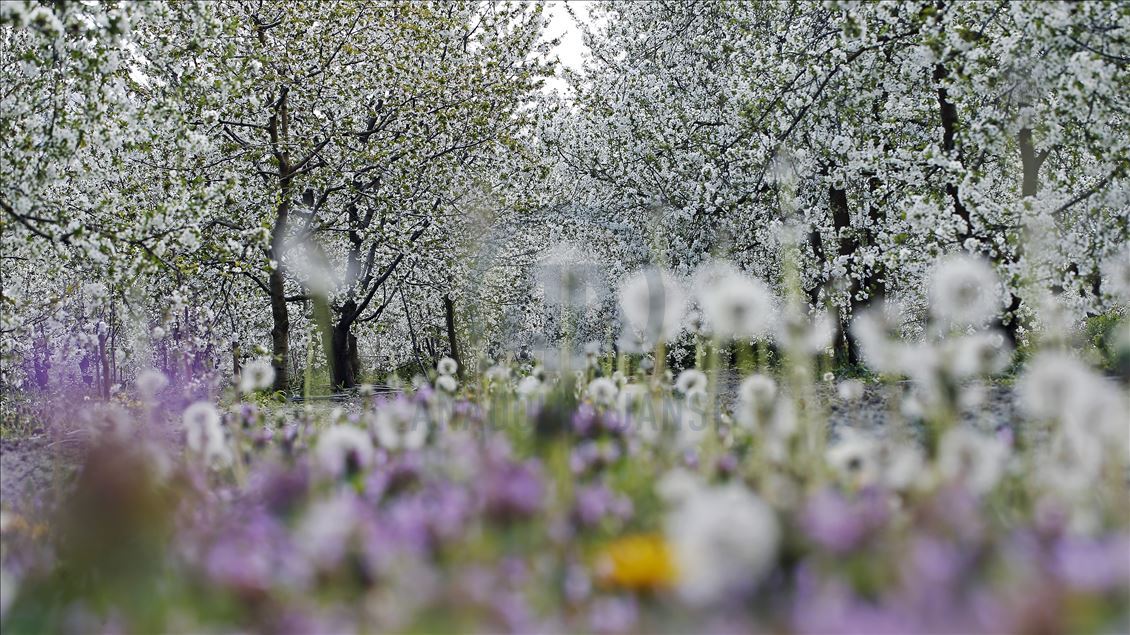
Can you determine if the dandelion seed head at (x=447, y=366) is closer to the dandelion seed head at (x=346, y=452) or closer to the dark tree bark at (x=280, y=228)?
the dandelion seed head at (x=346, y=452)

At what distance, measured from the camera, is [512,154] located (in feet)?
60.0

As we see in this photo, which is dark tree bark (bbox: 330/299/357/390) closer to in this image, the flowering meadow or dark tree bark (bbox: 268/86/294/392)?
the flowering meadow

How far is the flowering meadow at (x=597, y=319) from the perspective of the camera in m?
A: 2.23

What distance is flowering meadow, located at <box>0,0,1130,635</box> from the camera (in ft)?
7.31

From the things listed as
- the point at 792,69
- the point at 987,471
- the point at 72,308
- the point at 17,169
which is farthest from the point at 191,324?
the point at 987,471

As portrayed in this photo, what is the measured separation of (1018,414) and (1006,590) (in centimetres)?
429

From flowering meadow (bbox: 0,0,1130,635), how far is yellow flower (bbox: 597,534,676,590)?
0.01 meters

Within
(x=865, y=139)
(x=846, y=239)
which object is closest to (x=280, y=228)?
(x=846, y=239)

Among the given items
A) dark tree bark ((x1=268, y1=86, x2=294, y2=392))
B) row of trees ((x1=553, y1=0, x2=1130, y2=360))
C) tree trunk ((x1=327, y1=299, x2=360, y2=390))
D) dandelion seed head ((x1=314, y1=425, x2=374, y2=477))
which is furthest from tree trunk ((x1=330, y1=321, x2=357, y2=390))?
dandelion seed head ((x1=314, y1=425, x2=374, y2=477))

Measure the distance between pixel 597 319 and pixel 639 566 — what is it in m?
22.8

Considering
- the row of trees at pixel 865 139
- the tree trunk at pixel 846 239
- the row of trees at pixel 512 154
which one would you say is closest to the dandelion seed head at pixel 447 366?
the row of trees at pixel 512 154

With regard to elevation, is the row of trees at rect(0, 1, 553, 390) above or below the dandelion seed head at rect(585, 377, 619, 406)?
above

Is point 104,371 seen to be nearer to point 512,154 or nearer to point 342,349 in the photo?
point 342,349

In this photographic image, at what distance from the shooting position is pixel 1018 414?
5.71m
